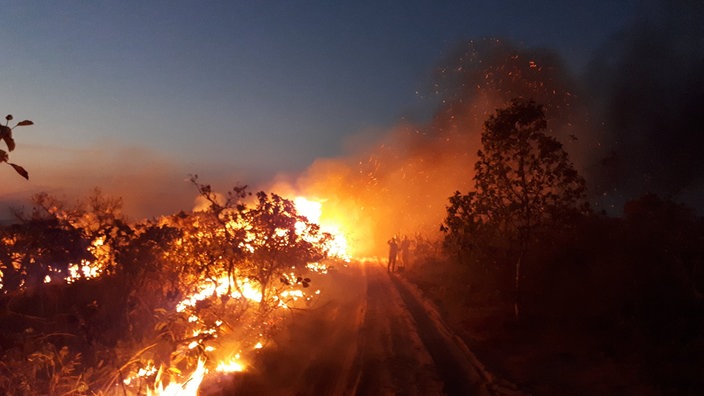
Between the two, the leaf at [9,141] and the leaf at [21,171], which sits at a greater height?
the leaf at [9,141]

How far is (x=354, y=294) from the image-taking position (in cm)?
2111

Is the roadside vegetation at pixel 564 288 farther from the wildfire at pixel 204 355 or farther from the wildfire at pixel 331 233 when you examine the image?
the wildfire at pixel 331 233

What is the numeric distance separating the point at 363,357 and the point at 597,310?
7207 mm

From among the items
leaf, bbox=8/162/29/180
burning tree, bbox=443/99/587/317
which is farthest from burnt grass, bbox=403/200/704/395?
leaf, bbox=8/162/29/180

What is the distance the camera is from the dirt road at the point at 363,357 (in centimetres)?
1007

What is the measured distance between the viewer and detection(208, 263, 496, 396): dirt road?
1007 cm

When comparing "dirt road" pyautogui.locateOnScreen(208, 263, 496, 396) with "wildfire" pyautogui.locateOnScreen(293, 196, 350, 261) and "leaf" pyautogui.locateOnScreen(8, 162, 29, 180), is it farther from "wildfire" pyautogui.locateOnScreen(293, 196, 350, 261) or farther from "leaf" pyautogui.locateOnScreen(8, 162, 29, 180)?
"leaf" pyautogui.locateOnScreen(8, 162, 29, 180)

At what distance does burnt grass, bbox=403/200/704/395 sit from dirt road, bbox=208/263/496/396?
96 cm

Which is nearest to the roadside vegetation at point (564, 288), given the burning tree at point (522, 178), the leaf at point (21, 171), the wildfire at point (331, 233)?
the burning tree at point (522, 178)

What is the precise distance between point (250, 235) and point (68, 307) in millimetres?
6054

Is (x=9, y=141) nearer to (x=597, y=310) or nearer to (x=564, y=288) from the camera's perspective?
(x=597, y=310)

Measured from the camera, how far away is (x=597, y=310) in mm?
14188

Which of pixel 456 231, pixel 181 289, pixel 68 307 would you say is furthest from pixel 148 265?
pixel 456 231

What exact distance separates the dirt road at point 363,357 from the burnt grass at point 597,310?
0.96 metres
